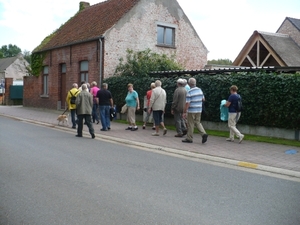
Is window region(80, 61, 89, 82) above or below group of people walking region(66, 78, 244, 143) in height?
above

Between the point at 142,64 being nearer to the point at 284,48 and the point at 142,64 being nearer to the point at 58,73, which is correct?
the point at 58,73

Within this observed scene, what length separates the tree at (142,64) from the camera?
2142cm

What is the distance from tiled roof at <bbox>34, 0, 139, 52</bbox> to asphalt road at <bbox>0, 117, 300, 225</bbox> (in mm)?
14798

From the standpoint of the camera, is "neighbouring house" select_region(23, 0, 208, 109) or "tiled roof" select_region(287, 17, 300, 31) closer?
"neighbouring house" select_region(23, 0, 208, 109)

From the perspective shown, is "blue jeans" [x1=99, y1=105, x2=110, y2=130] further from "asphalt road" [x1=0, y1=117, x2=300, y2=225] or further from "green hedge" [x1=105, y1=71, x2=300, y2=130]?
"asphalt road" [x1=0, y1=117, x2=300, y2=225]

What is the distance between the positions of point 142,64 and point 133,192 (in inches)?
620

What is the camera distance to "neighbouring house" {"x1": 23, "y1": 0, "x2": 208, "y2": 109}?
894 inches

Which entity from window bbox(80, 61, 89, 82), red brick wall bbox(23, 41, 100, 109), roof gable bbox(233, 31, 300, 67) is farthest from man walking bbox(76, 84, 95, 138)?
roof gable bbox(233, 31, 300, 67)

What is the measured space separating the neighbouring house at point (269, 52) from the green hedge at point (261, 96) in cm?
1128

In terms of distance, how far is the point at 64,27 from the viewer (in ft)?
96.6

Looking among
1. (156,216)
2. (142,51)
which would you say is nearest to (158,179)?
(156,216)

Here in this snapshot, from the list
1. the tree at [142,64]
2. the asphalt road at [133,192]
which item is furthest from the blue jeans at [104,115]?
the tree at [142,64]

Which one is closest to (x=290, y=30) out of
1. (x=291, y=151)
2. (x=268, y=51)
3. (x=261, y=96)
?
(x=268, y=51)

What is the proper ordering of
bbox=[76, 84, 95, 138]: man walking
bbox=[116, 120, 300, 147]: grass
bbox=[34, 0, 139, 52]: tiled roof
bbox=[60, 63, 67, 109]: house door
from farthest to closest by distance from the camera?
bbox=[60, 63, 67, 109]: house door → bbox=[34, 0, 139, 52]: tiled roof → bbox=[76, 84, 95, 138]: man walking → bbox=[116, 120, 300, 147]: grass
